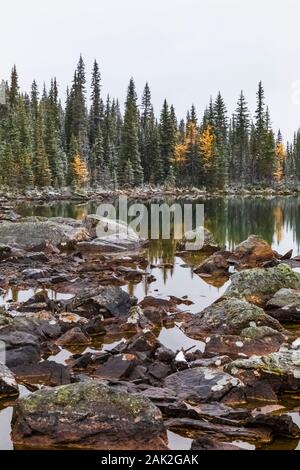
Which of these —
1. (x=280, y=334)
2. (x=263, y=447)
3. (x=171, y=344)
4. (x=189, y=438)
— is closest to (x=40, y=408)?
(x=189, y=438)

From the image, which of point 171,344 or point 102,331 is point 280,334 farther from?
point 102,331

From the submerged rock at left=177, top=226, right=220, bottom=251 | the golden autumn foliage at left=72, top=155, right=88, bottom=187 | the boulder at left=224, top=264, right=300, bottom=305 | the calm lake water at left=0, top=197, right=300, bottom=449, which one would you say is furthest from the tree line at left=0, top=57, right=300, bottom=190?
the boulder at left=224, top=264, right=300, bottom=305

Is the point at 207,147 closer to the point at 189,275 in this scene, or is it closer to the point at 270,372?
the point at 189,275

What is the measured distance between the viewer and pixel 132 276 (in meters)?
16.0

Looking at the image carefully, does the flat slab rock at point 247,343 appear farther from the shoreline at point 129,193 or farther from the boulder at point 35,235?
the shoreline at point 129,193

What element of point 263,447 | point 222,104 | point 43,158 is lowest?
point 263,447

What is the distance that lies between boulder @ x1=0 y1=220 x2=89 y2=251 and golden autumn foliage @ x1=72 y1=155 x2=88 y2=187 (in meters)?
62.0

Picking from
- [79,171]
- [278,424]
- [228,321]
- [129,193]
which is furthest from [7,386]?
[79,171]

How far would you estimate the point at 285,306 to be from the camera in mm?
11312

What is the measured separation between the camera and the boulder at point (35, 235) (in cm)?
2127

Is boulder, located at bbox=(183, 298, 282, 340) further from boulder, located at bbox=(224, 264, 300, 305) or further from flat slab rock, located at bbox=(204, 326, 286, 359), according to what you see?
boulder, located at bbox=(224, 264, 300, 305)

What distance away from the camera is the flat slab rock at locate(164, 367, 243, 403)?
705 centimetres

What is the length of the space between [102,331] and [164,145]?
8339 centimetres

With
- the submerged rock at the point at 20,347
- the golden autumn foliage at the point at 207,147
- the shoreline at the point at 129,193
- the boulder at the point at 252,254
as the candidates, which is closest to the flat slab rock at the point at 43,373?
the submerged rock at the point at 20,347
